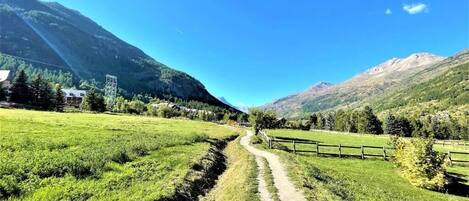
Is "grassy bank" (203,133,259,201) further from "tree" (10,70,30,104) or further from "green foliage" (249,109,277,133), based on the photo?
"tree" (10,70,30,104)

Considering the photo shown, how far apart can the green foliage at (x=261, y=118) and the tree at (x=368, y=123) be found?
367 ft

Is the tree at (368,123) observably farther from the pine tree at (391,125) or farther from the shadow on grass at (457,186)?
the shadow on grass at (457,186)

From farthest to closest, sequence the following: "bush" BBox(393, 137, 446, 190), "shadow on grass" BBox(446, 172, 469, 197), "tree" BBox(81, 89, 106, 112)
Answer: "tree" BBox(81, 89, 106, 112) < "bush" BBox(393, 137, 446, 190) < "shadow on grass" BBox(446, 172, 469, 197)

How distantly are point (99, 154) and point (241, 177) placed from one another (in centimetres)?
983

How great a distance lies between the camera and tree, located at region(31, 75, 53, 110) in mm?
121900

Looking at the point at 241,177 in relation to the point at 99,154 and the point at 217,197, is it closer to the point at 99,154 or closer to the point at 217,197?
the point at 217,197

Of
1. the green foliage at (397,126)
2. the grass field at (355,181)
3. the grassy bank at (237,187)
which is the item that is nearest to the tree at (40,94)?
the grass field at (355,181)

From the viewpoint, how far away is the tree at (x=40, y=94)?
4799 inches

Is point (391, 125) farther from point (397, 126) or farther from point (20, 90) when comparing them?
point (20, 90)

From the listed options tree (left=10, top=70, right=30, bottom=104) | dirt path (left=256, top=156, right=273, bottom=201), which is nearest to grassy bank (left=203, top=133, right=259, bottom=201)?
dirt path (left=256, top=156, right=273, bottom=201)

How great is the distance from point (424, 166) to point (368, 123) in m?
154

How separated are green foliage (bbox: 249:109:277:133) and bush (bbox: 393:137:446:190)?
4559cm

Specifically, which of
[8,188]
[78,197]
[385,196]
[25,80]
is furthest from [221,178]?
[25,80]

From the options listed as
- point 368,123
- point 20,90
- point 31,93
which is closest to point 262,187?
point 20,90
